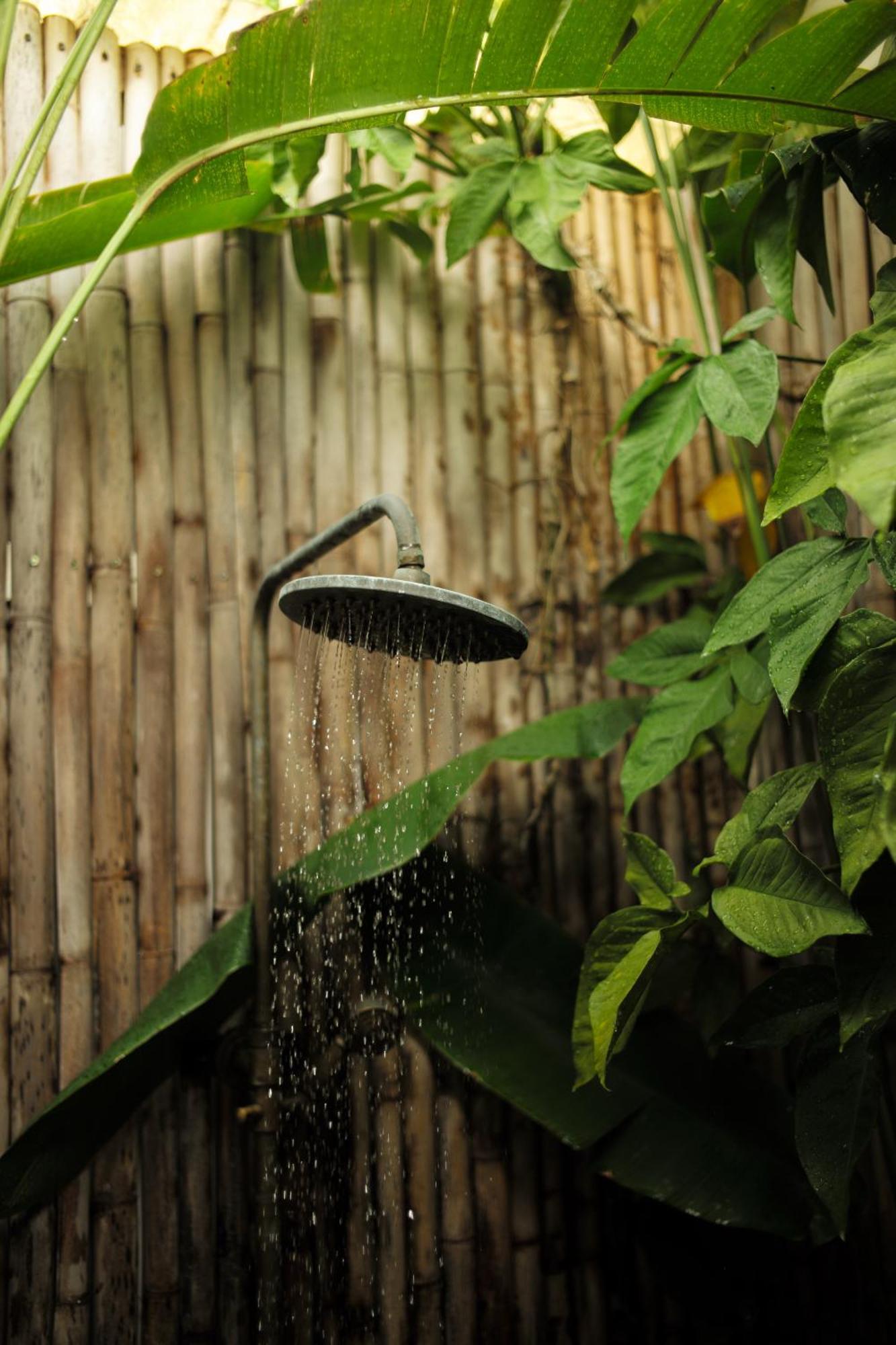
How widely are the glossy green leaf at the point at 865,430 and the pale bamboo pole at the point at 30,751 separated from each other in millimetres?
1050

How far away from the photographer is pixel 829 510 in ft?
3.72

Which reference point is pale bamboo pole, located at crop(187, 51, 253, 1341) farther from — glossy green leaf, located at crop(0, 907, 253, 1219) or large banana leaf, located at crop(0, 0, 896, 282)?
large banana leaf, located at crop(0, 0, 896, 282)

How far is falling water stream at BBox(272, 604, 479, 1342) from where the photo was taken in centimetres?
146

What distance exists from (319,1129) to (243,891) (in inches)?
12.7

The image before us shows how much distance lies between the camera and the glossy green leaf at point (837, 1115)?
1.04 metres

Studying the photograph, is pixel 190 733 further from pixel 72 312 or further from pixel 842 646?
pixel 842 646

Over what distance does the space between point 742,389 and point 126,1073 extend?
1.02 meters

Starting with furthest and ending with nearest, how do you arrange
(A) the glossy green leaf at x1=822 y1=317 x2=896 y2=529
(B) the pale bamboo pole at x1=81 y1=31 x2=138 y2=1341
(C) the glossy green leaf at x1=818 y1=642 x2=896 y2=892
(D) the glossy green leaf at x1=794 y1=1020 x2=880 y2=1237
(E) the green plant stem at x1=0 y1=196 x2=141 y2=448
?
(B) the pale bamboo pole at x1=81 y1=31 x2=138 y2=1341
(E) the green plant stem at x1=0 y1=196 x2=141 y2=448
(D) the glossy green leaf at x1=794 y1=1020 x2=880 y2=1237
(C) the glossy green leaf at x1=818 y1=642 x2=896 y2=892
(A) the glossy green leaf at x1=822 y1=317 x2=896 y2=529

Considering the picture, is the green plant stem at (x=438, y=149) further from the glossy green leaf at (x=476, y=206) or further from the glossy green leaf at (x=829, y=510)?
the glossy green leaf at (x=829, y=510)

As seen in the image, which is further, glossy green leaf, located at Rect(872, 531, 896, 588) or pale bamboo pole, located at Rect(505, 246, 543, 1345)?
pale bamboo pole, located at Rect(505, 246, 543, 1345)

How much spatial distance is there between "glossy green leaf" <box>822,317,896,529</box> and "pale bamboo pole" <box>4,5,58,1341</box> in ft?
3.45

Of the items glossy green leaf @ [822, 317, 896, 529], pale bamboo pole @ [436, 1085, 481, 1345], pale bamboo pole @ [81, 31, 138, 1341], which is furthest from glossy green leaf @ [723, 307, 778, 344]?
pale bamboo pole @ [436, 1085, 481, 1345]

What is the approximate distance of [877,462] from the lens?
2.37 feet

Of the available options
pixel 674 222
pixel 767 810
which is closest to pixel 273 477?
pixel 674 222
